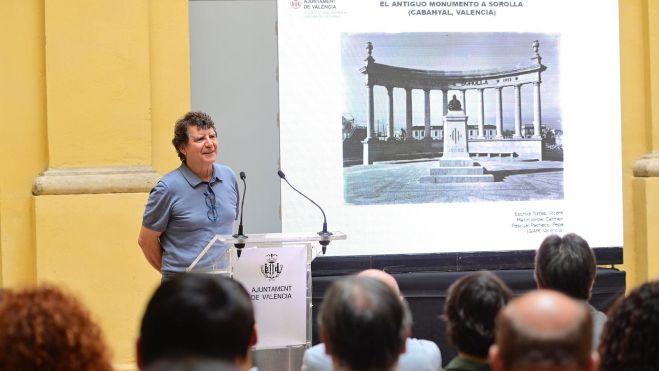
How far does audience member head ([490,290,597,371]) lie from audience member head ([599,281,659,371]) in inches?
14.4

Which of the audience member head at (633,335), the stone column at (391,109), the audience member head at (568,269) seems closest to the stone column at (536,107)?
the stone column at (391,109)

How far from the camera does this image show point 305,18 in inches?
232

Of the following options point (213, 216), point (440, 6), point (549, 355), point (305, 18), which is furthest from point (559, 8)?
point (549, 355)

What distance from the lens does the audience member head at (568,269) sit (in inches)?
129

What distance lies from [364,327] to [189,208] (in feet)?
8.62

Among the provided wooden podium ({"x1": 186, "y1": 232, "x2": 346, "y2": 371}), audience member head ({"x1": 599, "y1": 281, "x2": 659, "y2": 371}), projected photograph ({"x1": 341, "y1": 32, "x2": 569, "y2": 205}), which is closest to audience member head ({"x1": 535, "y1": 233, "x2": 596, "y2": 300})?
audience member head ({"x1": 599, "y1": 281, "x2": 659, "y2": 371})

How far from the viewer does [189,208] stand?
462cm

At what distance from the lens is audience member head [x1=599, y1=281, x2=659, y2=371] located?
7.29 feet

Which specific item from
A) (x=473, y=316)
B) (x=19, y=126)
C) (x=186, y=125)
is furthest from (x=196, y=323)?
(x=19, y=126)

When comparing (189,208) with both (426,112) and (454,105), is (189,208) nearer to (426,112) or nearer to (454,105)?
(426,112)

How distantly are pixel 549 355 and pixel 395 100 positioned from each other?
434cm

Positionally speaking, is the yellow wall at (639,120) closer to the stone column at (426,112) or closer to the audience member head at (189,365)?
the stone column at (426,112)

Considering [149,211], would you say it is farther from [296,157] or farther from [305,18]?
[305,18]

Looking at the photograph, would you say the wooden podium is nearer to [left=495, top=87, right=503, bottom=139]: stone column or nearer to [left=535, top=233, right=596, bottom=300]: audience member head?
[left=535, top=233, right=596, bottom=300]: audience member head
